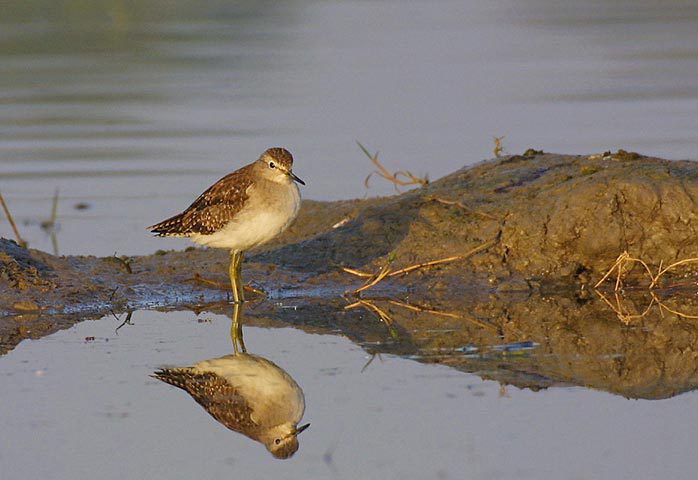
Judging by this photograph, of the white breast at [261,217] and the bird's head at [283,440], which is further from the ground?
the white breast at [261,217]

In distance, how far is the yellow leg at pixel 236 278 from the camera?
978 centimetres

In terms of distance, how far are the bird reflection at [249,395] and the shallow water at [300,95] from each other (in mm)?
3825

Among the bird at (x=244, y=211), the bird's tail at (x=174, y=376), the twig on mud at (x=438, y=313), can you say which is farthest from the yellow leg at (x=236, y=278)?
the bird's tail at (x=174, y=376)

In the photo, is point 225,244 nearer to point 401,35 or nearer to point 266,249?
point 266,249

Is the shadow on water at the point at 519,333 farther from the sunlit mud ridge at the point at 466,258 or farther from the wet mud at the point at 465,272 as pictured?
the sunlit mud ridge at the point at 466,258

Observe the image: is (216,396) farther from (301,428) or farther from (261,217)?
(261,217)

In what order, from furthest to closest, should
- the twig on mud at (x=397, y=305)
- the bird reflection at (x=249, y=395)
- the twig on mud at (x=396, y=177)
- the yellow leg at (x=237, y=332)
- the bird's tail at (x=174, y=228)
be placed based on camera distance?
the twig on mud at (x=396, y=177)
the bird's tail at (x=174, y=228)
the twig on mud at (x=397, y=305)
the yellow leg at (x=237, y=332)
the bird reflection at (x=249, y=395)

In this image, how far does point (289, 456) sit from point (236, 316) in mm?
2983

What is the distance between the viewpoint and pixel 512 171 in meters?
11.1

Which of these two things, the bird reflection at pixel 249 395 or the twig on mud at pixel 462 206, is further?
the twig on mud at pixel 462 206

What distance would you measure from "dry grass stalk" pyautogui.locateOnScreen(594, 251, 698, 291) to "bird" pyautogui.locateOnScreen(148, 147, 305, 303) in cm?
240

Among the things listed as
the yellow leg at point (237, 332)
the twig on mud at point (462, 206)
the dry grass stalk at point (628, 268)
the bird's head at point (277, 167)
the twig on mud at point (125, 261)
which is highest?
the bird's head at point (277, 167)

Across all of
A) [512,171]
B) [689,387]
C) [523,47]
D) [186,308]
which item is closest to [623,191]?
[512,171]

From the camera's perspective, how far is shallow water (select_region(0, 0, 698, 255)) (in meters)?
14.4
